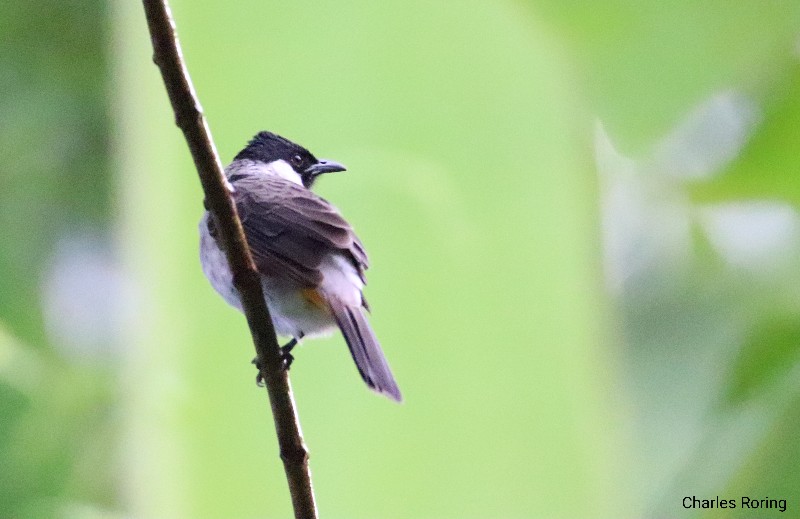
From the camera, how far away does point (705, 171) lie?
1312mm

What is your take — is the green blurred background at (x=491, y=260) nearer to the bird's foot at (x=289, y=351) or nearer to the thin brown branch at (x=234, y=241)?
the bird's foot at (x=289, y=351)

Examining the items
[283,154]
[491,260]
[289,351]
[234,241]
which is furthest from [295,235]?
[283,154]

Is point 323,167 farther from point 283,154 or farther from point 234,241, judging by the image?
point 234,241

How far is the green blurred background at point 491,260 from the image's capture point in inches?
45.8

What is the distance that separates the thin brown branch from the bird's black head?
3.54 ft

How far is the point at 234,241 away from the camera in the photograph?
1.08 meters

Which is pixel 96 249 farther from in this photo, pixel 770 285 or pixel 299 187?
pixel 770 285

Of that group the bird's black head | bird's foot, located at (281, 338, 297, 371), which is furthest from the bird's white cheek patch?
bird's foot, located at (281, 338, 297, 371)

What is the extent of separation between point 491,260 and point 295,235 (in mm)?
432

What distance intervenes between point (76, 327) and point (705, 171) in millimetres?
1536

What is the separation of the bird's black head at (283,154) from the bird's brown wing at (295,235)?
0.44 m

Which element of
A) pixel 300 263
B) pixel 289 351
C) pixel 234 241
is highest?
pixel 234 241

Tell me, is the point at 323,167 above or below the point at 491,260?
above

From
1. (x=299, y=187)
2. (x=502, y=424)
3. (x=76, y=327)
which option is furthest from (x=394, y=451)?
(x=76, y=327)
